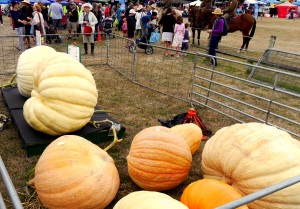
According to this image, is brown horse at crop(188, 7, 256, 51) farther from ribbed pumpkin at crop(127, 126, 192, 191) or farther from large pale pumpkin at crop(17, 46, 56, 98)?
ribbed pumpkin at crop(127, 126, 192, 191)

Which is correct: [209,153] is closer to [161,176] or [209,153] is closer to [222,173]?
[222,173]

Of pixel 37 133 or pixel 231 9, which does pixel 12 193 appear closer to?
pixel 37 133

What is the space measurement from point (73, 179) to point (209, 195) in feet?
4.25

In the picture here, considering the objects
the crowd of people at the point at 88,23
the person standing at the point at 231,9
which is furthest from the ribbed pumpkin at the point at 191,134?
the person standing at the point at 231,9

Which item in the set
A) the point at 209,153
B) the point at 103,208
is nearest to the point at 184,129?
the point at 209,153

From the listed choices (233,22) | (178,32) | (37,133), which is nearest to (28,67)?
(37,133)

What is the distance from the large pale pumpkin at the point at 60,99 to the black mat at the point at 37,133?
13cm

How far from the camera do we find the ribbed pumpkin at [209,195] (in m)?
2.51

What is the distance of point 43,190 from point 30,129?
61.8 inches

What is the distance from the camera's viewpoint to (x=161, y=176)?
3.14m

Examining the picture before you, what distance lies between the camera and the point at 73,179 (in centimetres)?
271

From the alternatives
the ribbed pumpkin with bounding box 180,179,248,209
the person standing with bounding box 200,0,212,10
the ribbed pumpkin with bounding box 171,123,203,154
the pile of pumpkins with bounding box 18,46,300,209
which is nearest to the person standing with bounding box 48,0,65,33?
the person standing with bounding box 200,0,212,10

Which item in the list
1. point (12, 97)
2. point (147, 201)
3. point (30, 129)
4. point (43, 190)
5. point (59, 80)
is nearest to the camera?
point (147, 201)

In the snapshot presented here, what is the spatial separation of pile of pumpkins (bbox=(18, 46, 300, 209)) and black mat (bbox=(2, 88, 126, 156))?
912mm
